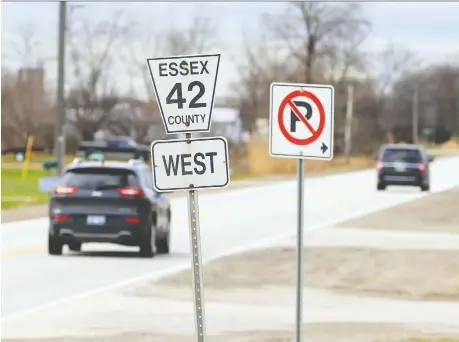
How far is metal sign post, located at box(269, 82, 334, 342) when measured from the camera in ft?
39.8

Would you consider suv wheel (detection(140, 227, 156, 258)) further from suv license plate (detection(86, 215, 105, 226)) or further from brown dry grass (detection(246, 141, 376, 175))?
brown dry grass (detection(246, 141, 376, 175))

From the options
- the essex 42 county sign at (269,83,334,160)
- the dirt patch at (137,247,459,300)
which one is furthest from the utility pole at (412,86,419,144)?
the essex 42 county sign at (269,83,334,160)

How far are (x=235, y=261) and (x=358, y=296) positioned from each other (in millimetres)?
5521

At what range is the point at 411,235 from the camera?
32.2 meters

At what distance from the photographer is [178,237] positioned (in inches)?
1200

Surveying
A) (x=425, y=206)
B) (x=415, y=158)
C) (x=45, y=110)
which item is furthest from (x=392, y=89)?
(x=425, y=206)

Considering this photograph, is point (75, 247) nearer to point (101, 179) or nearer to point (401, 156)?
point (101, 179)

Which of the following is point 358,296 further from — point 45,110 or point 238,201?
point 45,110

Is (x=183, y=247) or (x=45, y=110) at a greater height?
(x=183, y=247)

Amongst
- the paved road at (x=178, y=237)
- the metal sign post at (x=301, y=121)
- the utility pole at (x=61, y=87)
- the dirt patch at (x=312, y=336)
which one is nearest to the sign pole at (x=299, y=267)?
the metal sign post at (x=301, y=121)

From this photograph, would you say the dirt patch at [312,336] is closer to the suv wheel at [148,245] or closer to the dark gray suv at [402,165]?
the suv wheel at [148,245]

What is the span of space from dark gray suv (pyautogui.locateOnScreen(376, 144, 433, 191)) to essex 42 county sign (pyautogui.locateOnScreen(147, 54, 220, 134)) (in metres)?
46.0

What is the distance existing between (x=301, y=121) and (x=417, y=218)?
2723 centimetres

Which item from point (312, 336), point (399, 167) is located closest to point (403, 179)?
point (399, 167)
